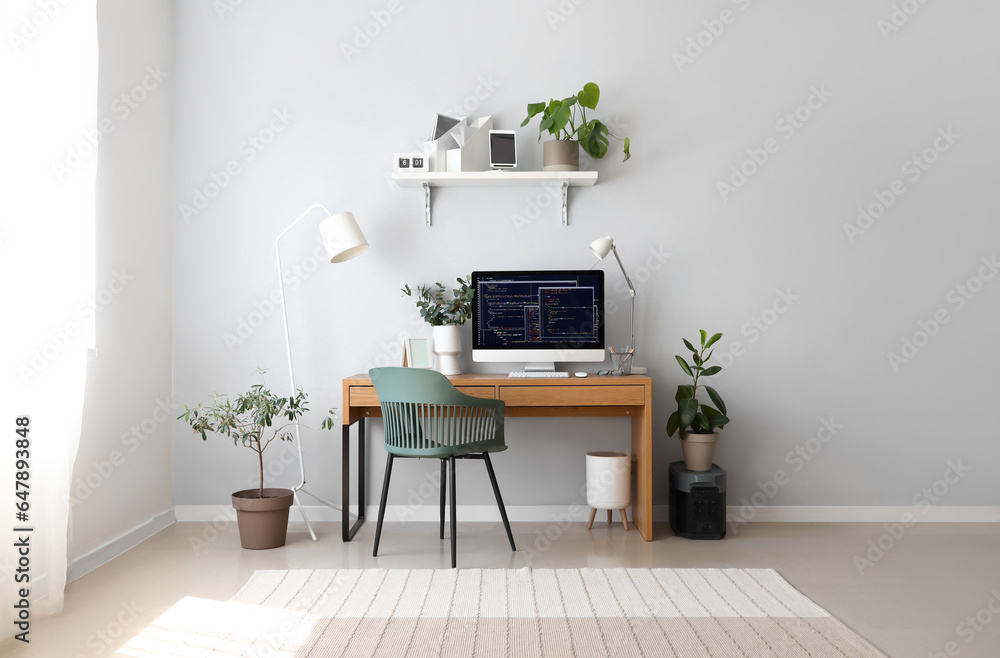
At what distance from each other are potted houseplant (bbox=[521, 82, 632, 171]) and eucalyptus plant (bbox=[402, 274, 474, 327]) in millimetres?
708

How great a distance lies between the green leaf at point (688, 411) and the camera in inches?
134

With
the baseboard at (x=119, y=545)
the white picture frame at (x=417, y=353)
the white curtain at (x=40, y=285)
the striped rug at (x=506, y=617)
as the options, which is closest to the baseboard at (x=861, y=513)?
the striped rug at (x=506, y=617)

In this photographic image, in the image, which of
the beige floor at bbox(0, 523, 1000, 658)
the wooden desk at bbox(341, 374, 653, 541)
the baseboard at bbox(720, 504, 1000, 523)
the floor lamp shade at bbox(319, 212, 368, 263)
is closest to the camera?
the beige floor at bbox(0, 523, 1000, 658)

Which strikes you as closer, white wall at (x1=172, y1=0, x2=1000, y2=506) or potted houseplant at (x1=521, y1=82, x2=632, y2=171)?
potted houseplant at (x1=521, y1=82, x2=632, y2=171)

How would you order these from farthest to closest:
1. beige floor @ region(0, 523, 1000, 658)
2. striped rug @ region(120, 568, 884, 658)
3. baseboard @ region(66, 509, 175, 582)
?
1. baseboard @ region(66, 509, 175, 582)
2. beige floor @ region(0, 523, 1000, 658)
3. striped rug @ region(120, 568, 884, 658)

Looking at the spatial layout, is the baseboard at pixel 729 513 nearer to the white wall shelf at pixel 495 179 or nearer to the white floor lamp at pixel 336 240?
the white floor lamp at pixel 336 240

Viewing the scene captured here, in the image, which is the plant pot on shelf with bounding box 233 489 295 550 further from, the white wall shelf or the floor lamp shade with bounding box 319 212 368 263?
the white wall shelf

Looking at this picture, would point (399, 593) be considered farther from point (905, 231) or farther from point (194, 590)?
point (905, 231)

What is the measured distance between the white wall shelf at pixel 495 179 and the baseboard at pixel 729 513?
1.44 metres

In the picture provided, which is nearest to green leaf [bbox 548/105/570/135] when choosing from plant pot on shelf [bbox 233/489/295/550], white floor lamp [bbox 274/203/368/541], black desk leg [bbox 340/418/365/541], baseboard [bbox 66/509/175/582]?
white floor lamp [bbox 274/203/368/541]

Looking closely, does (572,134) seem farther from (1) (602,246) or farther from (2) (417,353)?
(2) (417,353)

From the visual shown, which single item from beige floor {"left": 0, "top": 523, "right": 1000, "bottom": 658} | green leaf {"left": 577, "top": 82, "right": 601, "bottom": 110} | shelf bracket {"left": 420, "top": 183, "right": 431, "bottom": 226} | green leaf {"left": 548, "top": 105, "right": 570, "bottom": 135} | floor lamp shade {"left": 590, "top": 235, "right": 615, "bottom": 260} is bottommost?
beige floor {"left": 0, "top": 523, "right": 1000, "bottom": 658}

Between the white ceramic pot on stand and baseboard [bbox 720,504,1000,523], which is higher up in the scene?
the white ceramic pot on stand

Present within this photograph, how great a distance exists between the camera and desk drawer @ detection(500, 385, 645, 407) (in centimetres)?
328
